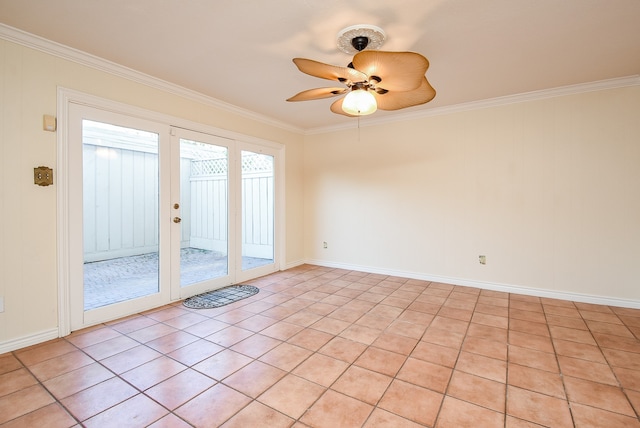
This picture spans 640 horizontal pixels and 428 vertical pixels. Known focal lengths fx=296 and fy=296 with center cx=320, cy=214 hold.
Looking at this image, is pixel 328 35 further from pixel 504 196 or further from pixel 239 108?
pixel 504 196

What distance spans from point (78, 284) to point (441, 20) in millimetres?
3671

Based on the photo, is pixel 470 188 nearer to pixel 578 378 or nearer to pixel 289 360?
pixel 578 378

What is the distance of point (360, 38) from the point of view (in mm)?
2277

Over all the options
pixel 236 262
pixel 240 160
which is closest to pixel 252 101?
pixel 240 160

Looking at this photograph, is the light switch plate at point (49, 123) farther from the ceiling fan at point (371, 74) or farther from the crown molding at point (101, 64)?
the ceiling fan at point (371, 74)

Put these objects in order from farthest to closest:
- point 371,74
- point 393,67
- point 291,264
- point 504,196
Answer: point 291,264 → point 504,196 → point 371,74 → point 393,67

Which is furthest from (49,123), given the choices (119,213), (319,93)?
(319,93)

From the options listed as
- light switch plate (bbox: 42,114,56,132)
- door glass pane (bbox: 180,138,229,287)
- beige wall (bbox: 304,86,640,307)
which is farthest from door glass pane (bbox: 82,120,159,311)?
beige wall (bbox: 304,86,640,307)

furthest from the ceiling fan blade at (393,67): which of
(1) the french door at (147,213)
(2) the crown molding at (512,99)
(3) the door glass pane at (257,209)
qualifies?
(3) the door glass pane at (257,209)

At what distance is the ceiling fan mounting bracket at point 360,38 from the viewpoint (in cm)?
217

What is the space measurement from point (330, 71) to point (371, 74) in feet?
0.91

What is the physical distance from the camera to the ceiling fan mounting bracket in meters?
2.17

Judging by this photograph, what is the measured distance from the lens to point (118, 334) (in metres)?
2.59

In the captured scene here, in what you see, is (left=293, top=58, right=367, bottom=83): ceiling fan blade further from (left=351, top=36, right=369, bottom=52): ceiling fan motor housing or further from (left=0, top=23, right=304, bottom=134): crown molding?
(left=0, top=23, right=304, bottom=134): crown molding
